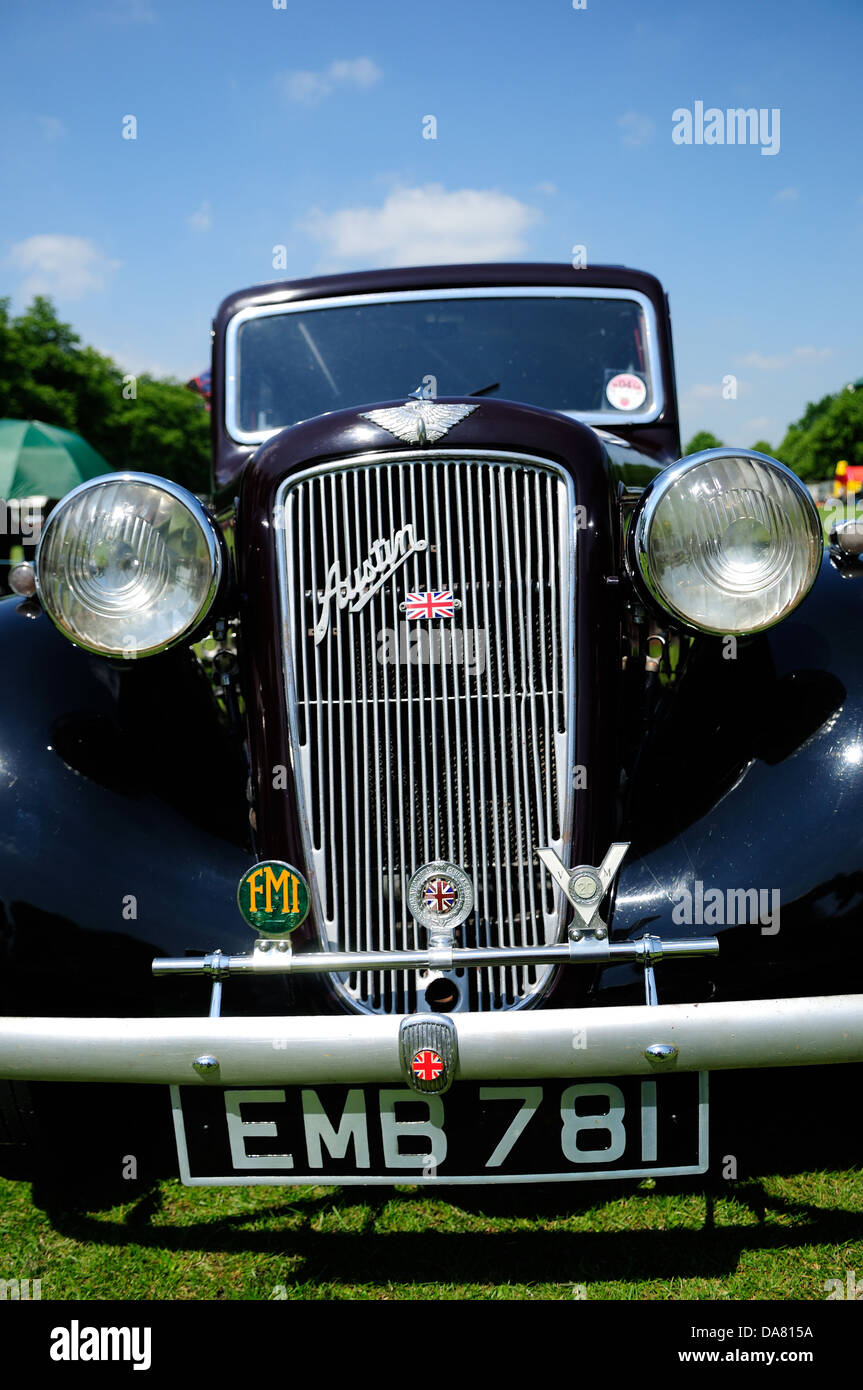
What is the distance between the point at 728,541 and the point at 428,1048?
3.43 feet

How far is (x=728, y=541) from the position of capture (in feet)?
6.07

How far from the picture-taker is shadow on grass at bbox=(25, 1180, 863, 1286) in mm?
1926

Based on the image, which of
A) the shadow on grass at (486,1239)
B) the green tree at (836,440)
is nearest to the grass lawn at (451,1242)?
the shadow on grass at (486,1239)

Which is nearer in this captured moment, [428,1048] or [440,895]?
[428,1048]

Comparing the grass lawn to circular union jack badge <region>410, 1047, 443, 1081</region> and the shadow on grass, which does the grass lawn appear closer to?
the shadow on grass

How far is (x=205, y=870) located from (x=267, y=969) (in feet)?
0.98

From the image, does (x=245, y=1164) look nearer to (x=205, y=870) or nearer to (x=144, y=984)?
(x=144, y=984)

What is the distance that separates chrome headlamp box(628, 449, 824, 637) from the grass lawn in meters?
1.18

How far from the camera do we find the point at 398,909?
189 cm

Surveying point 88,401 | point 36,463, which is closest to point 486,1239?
point 36,463

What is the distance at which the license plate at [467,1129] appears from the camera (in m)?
1.71

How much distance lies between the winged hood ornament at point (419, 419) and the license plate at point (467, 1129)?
1.19 metres

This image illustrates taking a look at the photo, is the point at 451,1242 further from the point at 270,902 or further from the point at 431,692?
the point at 431,692

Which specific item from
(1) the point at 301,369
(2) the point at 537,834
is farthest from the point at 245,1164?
(1) the point at 301,369
